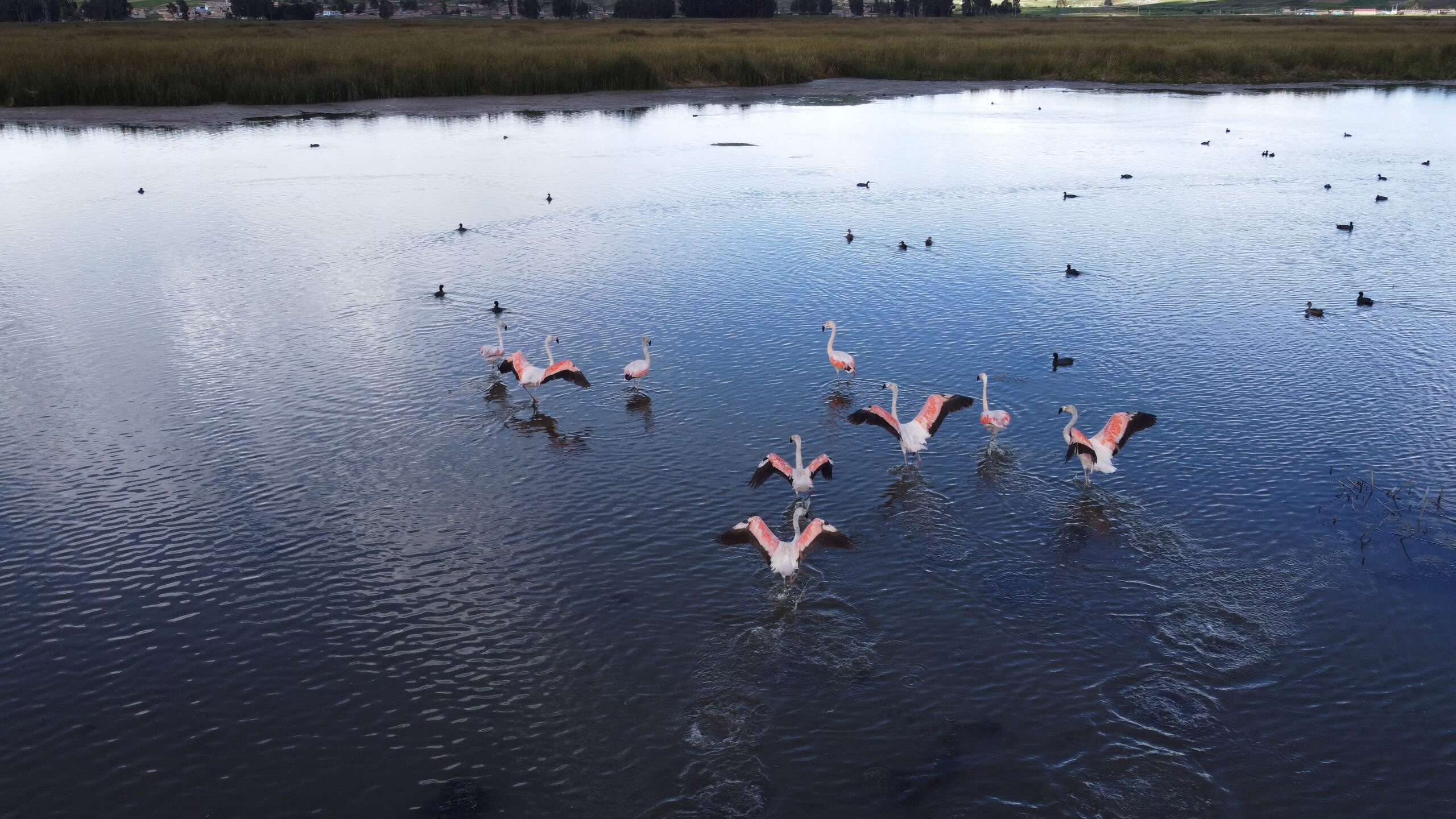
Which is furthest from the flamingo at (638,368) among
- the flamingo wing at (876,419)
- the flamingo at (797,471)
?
the flamingo wing at (876,419)

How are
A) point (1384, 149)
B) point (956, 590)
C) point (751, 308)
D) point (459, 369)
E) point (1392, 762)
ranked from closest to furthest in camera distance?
point (1392, 762) → point (956, 590) → point (459, 369) → point (751, 308) → point (1384, 149)

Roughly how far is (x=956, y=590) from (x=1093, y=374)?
25.4 ft

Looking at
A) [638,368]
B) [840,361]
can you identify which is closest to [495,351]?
[638,368]

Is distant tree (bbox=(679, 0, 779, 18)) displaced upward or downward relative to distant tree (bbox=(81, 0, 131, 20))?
downward

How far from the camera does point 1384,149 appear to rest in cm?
3947

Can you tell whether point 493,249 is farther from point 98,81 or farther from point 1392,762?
point 98,81

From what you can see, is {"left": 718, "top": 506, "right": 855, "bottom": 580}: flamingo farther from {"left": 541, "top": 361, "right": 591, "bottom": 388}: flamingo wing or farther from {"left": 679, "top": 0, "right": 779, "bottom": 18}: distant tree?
{"left": 679, "top": 0, "right": 779, "bottom": 18}: distant tree

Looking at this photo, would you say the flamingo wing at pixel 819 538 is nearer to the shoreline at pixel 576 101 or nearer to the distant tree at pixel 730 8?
the shoreline at pixel 576 101

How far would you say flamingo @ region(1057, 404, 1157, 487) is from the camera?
13.7m

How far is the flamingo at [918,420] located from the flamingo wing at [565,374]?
4.46 meters

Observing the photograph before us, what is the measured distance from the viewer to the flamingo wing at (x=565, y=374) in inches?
659

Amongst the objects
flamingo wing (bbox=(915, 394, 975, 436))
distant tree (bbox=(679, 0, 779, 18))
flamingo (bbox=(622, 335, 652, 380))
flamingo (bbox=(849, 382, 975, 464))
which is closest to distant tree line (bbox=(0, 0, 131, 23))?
distant tree (bbox=(679, 0, 779, 18))

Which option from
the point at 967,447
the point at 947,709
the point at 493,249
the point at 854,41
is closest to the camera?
the point at 947,709

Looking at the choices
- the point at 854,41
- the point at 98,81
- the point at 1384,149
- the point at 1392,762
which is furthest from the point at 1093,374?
the point at 854,41
